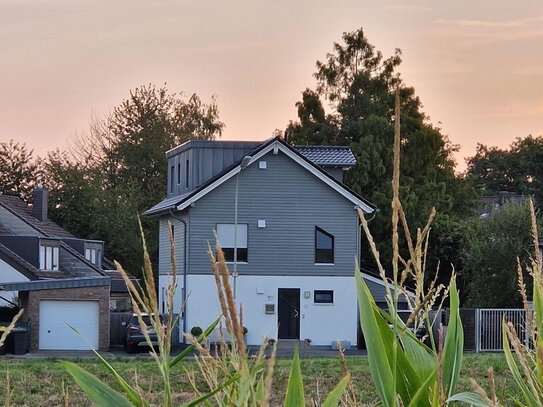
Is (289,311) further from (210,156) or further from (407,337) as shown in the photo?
(407,337)

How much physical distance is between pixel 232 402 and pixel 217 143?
144ft

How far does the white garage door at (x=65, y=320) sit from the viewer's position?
4188cm

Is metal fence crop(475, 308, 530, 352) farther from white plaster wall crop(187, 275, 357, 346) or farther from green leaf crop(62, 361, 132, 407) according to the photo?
green leaf crop(62, 361, 132, 407)

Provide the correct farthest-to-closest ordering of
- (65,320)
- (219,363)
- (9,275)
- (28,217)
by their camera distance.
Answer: (28,217), (9,275), (65,320), (219,363)

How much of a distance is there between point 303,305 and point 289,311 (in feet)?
1.98

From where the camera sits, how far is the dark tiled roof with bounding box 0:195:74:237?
5397 cm

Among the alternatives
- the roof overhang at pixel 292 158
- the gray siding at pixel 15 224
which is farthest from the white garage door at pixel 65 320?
the gray siding at pixel 15 224

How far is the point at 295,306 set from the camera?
4481cm

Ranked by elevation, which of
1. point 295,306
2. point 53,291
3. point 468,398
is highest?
point 468,398

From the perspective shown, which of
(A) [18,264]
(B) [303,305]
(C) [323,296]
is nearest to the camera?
(A) [18,264]

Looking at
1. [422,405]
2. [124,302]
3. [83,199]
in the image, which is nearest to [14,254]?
[124,302]

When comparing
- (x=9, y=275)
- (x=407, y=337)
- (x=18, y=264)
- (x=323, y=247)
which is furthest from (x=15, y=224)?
(x=407, y=337)

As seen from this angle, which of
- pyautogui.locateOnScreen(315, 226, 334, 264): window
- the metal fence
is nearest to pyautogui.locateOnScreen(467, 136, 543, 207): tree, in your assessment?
pyautogui.locateOnScreen(315, 226, 334, 264): window

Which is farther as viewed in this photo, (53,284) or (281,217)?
(281,217)
